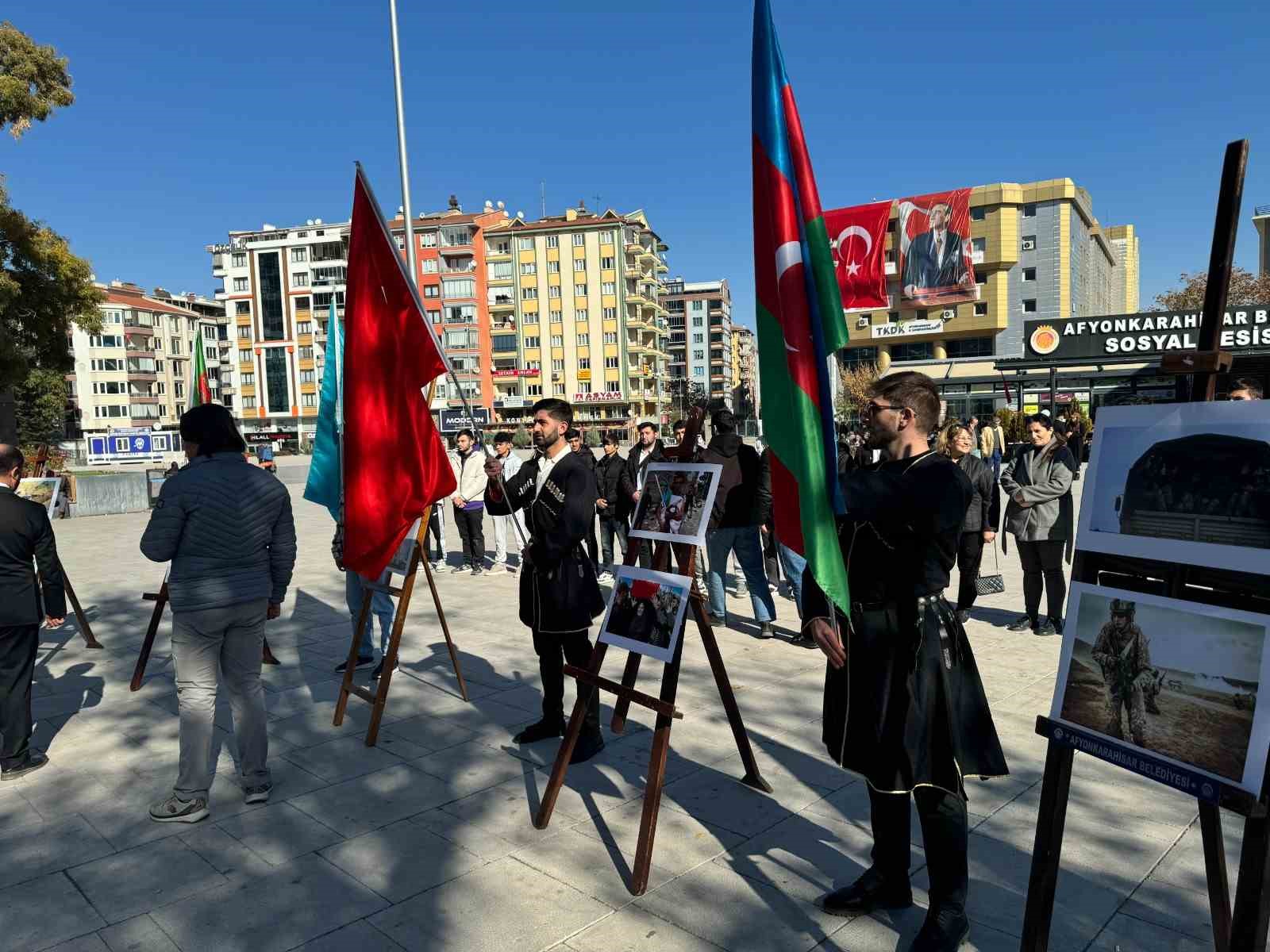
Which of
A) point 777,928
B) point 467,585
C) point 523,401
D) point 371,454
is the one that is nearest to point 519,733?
point 371,454

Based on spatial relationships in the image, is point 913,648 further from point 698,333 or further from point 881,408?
point 698,333

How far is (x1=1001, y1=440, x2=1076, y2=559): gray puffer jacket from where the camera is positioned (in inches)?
293

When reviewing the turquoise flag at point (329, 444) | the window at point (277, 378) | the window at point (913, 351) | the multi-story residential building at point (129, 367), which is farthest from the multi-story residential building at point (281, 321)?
the turquoise flag at point (329, 444)

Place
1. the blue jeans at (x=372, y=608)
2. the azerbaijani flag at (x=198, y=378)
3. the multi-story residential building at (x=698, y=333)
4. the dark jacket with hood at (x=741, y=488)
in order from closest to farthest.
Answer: the blue jeans at (x=372, y=608), the dark jacket with hood at (x=741, y=488), the azerbaijani flag at (x=198, y=378), the multi-story residential building at (x=698, y=333)

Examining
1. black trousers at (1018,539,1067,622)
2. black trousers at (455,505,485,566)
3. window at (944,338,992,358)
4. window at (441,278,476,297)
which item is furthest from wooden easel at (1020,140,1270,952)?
window at (441,278,476,297)

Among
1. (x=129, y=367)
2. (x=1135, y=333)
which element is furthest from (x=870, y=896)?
(x=129, y=367)

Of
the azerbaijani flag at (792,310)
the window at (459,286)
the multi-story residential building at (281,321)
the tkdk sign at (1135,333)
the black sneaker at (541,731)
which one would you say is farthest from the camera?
the multi-story residential building at (281,321)

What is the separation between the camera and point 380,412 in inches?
199

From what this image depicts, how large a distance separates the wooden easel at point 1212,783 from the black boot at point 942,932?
32cm

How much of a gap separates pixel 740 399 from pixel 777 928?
24.0 feet

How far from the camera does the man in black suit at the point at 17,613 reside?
188 inches

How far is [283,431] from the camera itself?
88062 millimetres

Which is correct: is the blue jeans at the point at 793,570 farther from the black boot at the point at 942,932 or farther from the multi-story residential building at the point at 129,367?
the multi-story residential building at the point at 129,367

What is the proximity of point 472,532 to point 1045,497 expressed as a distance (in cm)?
720
